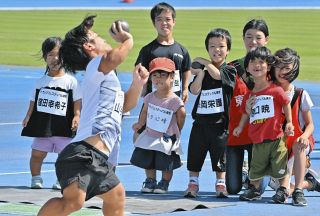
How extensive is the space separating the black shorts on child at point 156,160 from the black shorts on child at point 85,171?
342 cm

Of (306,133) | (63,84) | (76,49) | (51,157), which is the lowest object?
(51,157)

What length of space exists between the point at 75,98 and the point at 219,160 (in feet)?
5.78

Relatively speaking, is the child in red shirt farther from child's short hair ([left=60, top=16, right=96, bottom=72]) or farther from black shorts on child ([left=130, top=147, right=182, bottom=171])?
child's short hair ([left=60, top=16, right=96, bottom=72])

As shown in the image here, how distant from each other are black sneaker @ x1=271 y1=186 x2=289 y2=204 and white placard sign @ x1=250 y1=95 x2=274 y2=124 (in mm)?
745

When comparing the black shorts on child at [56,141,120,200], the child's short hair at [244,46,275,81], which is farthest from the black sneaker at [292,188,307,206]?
the black shorts on child at [56,141,120,200]

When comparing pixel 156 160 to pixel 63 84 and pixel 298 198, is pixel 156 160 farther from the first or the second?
pixel 298 198

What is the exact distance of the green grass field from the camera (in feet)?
99.8

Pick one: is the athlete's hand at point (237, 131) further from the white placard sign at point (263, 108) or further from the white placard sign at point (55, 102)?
the white placard sign at point (55, 102)

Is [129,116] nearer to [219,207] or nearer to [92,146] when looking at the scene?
[219,207]

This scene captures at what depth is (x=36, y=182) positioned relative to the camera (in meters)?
12.2

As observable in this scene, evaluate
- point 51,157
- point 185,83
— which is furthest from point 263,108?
point 51,157

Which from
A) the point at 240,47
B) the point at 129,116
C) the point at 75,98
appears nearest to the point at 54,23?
the point at 240,47

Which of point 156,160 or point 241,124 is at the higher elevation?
point 241,124

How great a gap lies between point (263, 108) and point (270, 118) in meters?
0.12
